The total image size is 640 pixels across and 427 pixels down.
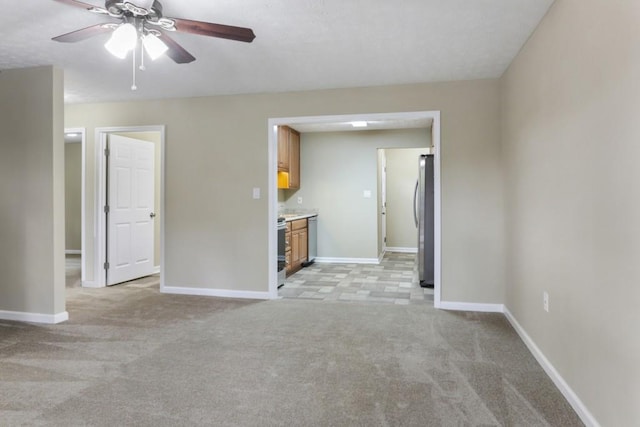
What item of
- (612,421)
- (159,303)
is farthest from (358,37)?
(159,303)

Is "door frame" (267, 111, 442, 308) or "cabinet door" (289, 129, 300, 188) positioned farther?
"cabinet door" (289, 129, 300, 188)

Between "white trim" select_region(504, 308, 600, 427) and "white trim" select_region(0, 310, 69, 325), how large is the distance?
12.6ft

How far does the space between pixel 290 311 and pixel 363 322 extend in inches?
30.0

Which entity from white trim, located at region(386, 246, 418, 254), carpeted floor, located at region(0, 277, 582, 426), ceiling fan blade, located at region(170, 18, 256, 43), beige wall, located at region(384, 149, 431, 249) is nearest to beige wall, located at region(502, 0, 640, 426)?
carpeted floor, located at region(0, 277, 582, 426)

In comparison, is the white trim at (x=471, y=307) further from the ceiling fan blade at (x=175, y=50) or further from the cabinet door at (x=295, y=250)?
the ceiling fan blade at (x=175, y=50)

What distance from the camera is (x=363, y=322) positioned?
373cm

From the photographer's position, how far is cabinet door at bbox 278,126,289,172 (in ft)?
21.1

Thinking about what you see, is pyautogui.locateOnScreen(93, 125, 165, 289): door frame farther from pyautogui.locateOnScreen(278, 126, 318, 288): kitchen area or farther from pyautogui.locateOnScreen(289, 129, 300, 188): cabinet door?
pyautogui.locateOnScreen(289, 129, 300, 188): cabinet door

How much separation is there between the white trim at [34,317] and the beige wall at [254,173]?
1229mm

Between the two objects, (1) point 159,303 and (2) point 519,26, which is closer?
(2) point 519,26

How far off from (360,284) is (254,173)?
201 cm

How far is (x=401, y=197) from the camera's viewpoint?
900cm

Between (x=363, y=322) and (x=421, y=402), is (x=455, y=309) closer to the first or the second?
(x=363, y=322)

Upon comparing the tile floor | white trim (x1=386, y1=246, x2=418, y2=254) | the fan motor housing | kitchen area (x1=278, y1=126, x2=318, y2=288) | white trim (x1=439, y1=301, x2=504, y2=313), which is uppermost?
the fan motor housing
